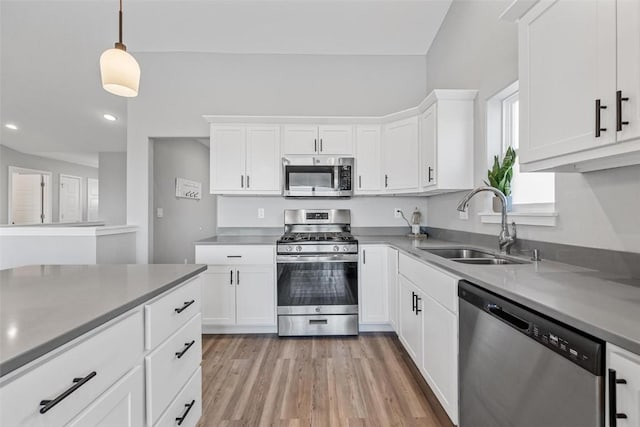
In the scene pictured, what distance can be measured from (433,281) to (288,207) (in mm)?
2009

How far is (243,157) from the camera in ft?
9.99

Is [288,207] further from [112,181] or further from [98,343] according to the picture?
[112,181]

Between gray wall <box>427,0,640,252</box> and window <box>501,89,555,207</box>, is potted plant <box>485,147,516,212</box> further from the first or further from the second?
gray wall <box>427,0,640,252</box>

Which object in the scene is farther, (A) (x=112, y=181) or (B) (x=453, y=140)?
(A) (x=112, y=181)

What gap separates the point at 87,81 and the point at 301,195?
3.61 m

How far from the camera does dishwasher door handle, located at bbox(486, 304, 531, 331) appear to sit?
3.15 ft

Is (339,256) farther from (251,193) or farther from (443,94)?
(443,94)

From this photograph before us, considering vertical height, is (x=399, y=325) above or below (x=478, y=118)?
below

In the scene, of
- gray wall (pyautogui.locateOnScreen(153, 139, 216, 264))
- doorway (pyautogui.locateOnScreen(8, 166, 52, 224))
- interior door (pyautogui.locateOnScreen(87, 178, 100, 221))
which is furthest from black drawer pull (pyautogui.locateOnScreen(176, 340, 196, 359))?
interior door (pyautogui.locateOnScreen(87, 178, 100, 221))

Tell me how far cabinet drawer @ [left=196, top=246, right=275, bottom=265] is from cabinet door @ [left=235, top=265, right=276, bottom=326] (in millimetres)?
65

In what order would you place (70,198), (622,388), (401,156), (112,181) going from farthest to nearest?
(70,198) < (112,181) < (401,156) < (622,388)

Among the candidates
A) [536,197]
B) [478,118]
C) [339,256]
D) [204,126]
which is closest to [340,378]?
[339,256]

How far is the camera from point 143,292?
1016 mm

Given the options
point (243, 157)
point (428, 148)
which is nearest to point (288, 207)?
point (243, 157)
